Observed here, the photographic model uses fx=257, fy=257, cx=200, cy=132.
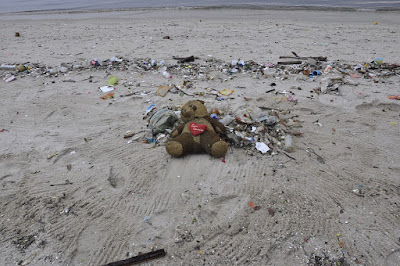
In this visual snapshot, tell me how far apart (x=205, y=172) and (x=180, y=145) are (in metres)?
0.39

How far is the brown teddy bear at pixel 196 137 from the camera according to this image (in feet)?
8.94

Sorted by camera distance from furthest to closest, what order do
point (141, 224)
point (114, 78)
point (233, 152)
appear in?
point (114, 78) → point (233, 152) → point (141, 224)

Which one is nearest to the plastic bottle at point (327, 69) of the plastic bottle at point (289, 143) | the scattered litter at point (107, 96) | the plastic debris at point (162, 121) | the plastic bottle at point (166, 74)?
the plastic bottle at point (289, 143)

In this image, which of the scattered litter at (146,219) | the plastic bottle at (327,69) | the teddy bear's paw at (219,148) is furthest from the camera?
the plastic bottle at (327,69)

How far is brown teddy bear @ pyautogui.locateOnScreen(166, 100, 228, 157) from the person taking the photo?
272 centimetres

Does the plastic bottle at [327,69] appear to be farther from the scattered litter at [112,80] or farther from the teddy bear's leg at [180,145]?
the scattered litter at [112,80]

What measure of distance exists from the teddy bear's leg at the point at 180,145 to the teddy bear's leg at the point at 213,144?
0.14 metres

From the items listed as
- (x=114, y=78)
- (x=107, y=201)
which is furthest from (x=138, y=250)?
(x=114, y=78)

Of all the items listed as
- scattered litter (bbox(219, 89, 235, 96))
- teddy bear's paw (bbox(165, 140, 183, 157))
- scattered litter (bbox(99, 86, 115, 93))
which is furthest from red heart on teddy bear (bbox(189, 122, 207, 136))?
scattered litter (bbox(99, 86, 115, 93))

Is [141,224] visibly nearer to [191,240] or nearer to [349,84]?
[191,240]

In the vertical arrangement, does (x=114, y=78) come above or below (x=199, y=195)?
above

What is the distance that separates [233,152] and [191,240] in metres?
1.14

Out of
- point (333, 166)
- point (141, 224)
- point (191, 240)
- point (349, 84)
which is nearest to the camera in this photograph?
point (191, 240)

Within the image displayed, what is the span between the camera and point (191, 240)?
2.10 meters
